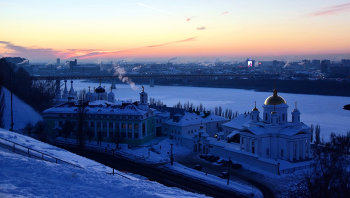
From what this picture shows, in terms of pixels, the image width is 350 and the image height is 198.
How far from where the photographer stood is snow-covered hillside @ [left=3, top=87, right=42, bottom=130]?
53.7ft

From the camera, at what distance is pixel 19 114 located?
1744cm

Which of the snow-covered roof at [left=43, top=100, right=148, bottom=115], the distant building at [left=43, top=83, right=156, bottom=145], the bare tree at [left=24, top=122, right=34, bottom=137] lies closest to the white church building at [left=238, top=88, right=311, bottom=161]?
the distant building at [left=43, top=83, right=156, bottom=145]

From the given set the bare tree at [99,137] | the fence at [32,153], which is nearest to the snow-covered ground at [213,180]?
the bare tree at [99,137]

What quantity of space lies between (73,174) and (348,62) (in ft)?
309

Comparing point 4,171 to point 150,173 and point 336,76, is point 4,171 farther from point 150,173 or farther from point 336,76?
point 336,76

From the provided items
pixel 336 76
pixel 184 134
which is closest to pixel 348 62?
pixel 336 76

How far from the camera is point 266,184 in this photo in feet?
34.9

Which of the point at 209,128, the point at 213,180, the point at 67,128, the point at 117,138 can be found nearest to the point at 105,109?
the point at 117,138

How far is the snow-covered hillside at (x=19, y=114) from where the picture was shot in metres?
16.4

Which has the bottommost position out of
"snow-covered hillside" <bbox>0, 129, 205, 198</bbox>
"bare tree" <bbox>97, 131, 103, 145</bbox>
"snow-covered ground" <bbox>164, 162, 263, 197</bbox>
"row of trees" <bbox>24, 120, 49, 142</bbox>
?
"snow-covered ground" <bbox>164, 162, 263, 197</bbox>

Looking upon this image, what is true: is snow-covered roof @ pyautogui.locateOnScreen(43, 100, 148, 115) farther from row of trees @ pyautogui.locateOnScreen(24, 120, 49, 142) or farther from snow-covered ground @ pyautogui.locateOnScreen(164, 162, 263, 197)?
snow-covered ground @ pyautogui.locateOnScreen(164, 162, 263, 197)

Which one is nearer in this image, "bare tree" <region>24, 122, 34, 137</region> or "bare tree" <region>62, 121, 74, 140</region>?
"bare tree" <region>24, 122, 34, 137</region>

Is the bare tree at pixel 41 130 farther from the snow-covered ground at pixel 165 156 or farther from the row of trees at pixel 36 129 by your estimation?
the snow-covered ground at pixel 165 156

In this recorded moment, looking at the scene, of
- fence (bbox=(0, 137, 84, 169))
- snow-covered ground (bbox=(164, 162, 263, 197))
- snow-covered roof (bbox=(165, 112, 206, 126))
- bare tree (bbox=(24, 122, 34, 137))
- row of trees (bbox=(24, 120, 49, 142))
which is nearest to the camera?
fence (bbox=(0, 137, 84, 169))
